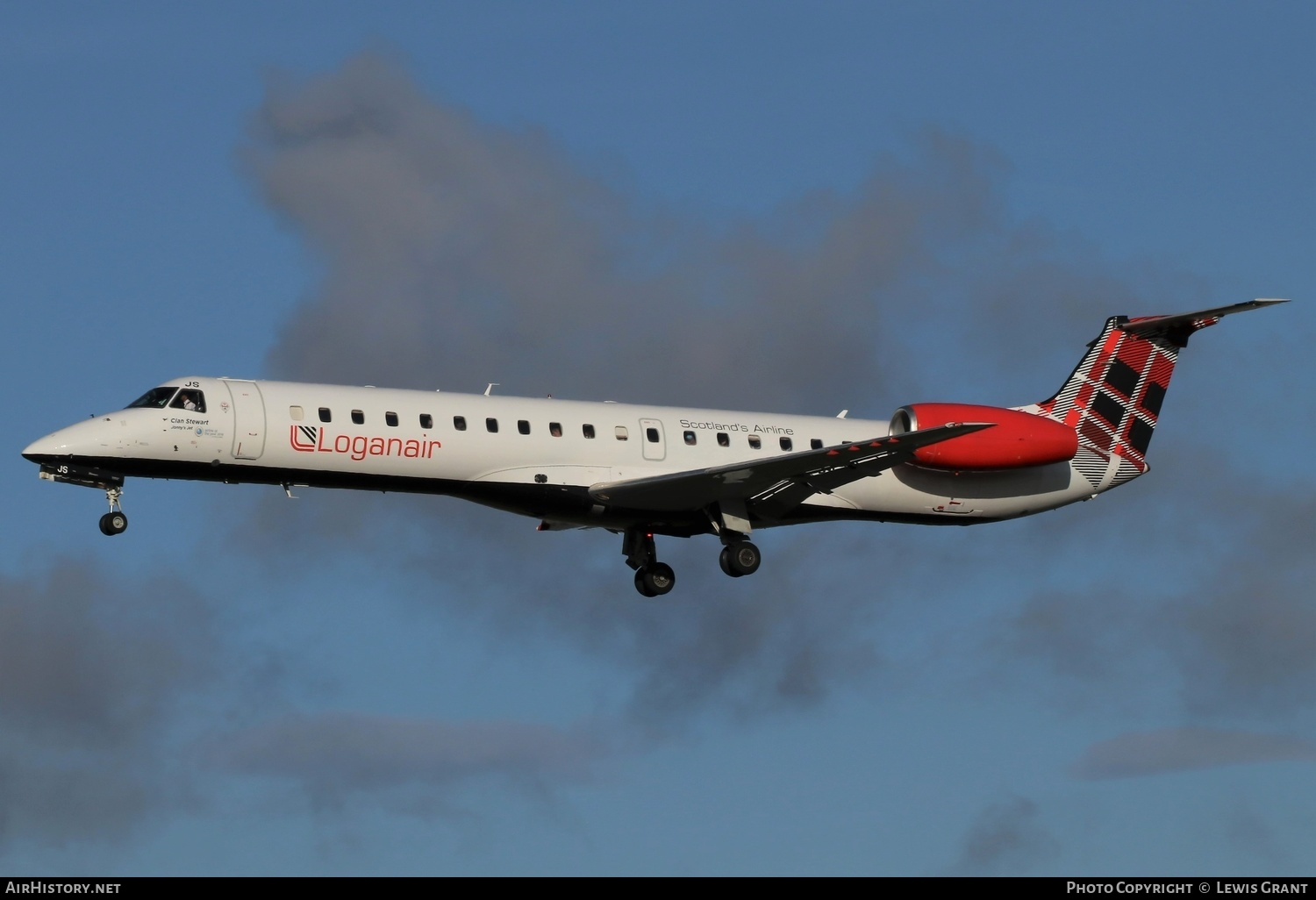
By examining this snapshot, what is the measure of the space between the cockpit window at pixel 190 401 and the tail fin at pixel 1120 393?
58.5 ft

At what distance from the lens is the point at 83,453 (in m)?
36.6

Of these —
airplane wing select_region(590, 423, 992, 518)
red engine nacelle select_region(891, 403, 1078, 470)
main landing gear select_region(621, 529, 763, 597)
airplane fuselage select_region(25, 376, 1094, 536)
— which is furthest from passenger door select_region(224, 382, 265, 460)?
red engine nacelle select_region(891, 403, 1078, 470)

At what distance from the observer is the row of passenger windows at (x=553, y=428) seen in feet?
124

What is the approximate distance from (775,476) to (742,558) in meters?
1.91

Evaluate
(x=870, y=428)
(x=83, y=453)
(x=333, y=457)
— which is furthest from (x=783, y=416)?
(x=83, y=453)

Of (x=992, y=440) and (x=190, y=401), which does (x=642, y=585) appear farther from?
(x=190, y=401)

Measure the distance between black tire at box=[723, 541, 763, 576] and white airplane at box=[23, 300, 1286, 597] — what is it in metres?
0.03

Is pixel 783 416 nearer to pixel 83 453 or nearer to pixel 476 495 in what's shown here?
pixel 476 495

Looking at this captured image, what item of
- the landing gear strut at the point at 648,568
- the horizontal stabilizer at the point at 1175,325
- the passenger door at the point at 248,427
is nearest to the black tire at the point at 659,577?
the landing gear strut at the point at 648,568

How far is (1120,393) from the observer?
4472cm

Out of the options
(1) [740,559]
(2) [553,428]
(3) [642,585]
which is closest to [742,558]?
(1) [740,559]

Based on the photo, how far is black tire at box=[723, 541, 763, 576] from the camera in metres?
40.6
